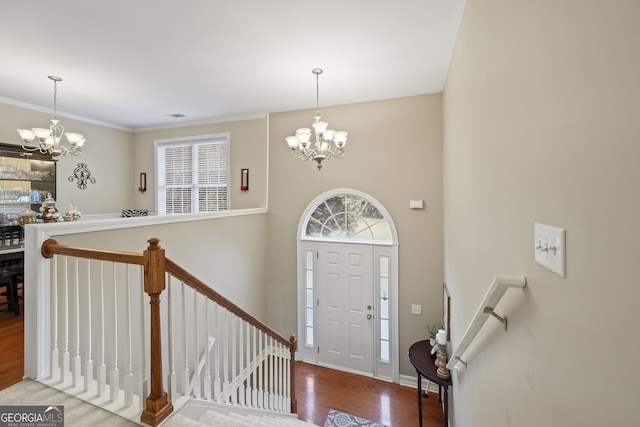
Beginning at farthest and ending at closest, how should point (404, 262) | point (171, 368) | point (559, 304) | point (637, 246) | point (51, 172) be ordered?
point (51, 172) < point (404, 262) < point (171, 368) < point (559, 304) < point (637, 246)


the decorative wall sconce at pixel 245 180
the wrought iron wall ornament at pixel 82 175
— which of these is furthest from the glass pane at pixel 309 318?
the wrought iron wall ornament at pixel 82 175

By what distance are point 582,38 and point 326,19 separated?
6.74 ft

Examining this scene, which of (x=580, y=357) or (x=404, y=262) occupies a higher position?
(x=580, y=357)

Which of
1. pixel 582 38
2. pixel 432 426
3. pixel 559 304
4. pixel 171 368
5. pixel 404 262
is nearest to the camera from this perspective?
pixel 582 38

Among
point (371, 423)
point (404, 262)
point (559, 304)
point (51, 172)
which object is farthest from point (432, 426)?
point (51, 172)

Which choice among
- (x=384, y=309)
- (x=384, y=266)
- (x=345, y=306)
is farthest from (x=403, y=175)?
(x=345, y=306)

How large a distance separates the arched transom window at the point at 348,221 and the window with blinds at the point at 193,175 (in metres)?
1.73

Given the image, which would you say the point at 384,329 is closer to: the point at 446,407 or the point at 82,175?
the point at 446,407

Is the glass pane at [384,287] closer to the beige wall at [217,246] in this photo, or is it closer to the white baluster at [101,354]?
the beige wall at [217,246]

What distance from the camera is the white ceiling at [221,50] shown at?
→ 2.20m

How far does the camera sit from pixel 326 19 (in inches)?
90.4

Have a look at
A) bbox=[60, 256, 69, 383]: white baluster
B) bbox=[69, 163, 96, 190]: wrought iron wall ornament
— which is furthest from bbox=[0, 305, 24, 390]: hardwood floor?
bbox=[69, 163, 96, 190]: wrought iron wall ornament

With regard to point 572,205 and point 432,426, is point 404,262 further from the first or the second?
point 572,205

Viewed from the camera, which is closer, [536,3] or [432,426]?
[536,3]
